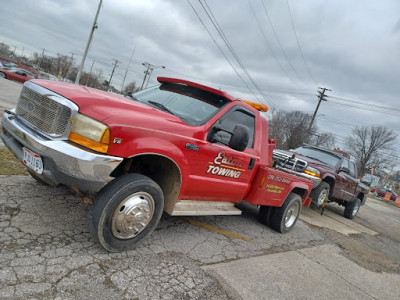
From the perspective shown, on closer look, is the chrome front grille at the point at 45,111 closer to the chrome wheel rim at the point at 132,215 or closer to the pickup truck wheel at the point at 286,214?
the chrome wheel rim at the point at 132,215

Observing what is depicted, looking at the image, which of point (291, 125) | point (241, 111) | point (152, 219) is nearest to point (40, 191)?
point (152, 219)

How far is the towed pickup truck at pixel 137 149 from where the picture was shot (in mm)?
2502

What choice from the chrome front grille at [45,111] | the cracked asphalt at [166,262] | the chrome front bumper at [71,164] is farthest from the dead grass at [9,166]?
the chrome front bumper at [71,164]

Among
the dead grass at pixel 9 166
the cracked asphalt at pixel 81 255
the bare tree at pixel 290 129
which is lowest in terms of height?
the dead grass at pixel 9 166

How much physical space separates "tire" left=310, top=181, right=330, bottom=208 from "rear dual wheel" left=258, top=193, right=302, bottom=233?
5.29ft

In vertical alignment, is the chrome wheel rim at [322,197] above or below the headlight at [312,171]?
below

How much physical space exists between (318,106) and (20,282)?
1505 inches

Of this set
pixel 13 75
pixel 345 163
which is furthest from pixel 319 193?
pixel 13 75

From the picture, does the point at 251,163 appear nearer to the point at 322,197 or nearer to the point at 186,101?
the point at 186,101

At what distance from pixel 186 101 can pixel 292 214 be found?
3226 mm

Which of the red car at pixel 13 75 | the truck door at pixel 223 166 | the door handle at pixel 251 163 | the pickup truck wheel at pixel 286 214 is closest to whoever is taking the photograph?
the truck door at pixel 223 166

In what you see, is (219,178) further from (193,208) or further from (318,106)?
(318,106)

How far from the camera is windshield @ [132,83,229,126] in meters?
3.52

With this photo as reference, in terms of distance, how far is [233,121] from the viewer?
3.89m
